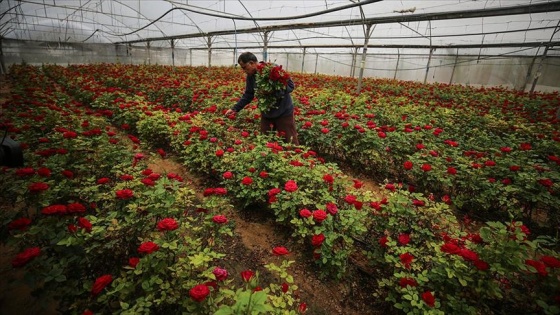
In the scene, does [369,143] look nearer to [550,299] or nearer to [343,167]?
[343,167]

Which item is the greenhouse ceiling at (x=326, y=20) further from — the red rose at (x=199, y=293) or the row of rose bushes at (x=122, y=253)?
the red rose at (x=199, y=293)

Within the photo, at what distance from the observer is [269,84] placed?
132 inches

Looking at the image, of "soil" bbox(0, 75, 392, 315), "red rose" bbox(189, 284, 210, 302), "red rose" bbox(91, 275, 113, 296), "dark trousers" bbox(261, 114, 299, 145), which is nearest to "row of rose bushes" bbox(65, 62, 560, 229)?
"dark trousers" bbox(261, 114, 299, 145)

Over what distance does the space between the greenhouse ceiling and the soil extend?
6672mm

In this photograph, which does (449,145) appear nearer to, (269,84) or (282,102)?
(282,102)

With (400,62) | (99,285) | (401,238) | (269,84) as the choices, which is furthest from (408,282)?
(400,62)

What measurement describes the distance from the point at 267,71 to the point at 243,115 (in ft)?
6.75

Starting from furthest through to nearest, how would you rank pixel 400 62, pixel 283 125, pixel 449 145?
pixel 400 62
pixel 449 145
pixel 283 125

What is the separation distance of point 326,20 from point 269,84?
→ 39.8 ft

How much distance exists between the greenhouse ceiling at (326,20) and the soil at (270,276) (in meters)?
6.67

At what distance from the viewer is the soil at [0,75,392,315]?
1771mm

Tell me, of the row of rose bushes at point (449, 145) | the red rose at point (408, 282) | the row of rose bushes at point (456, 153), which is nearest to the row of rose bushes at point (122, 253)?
the red rose at point (408, 282)

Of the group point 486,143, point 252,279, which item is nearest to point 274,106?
point 252,279

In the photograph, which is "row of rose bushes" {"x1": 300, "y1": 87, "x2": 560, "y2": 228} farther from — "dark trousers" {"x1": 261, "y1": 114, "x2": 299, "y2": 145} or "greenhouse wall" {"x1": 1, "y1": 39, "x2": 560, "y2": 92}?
"greenhouse wall" {"x1": 1, "y1": 39, "x2": 560, "y2": 92}
